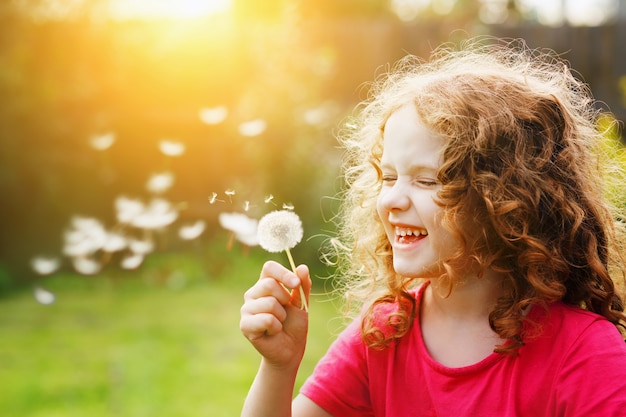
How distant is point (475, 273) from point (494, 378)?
7.2 inches

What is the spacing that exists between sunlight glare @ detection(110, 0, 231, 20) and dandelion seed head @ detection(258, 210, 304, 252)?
4.88 metres

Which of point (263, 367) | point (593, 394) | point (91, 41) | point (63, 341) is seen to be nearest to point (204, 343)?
point (63, 341)

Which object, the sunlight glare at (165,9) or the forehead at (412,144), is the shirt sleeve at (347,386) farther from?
the sunlight glare at (165,9)

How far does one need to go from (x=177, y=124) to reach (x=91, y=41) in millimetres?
810

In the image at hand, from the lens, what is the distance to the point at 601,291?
1.42 metres

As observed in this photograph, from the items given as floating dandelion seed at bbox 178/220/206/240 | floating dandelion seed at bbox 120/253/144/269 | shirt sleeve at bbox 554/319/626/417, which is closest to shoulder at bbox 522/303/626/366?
shirt sleeve at bbox 554/319/626/417

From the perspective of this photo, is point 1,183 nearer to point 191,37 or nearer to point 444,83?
point 191,37

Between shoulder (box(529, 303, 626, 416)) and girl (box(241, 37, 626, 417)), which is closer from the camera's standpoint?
shoulder (box(529, 303, 626, 416))

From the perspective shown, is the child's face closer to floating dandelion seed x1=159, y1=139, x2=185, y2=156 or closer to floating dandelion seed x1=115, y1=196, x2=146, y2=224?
floating dandelion seed x1=159, y1=139, x2=185, y2=156

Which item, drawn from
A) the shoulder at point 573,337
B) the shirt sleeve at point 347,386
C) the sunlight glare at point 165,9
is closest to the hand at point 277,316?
the shirt sleeve at point 347,386

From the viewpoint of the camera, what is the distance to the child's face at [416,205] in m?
1.38

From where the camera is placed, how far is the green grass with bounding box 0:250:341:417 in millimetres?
3461

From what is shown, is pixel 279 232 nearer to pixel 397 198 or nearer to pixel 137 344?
pixel 397 198

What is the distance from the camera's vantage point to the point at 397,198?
1.37m
